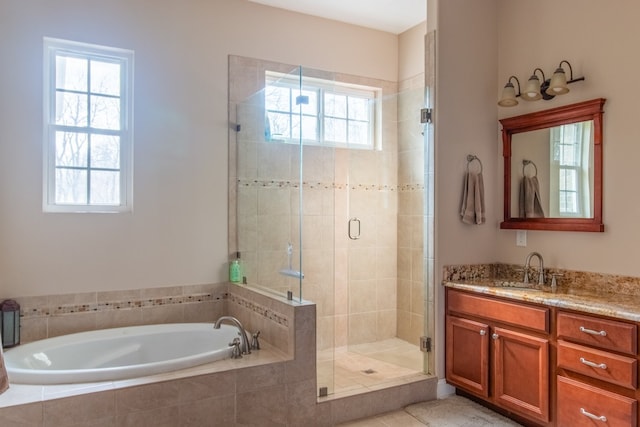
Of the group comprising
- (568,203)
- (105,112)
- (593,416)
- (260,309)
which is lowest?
(593,416)

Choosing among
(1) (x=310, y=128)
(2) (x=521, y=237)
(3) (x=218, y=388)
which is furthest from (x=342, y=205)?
(3) (x=218, y=388)

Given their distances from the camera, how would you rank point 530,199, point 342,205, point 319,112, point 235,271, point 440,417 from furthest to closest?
point 342,205 → point 319,112 → point 235,271 → point 530,199 → point 440,417

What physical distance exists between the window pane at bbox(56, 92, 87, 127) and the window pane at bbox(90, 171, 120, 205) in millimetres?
368

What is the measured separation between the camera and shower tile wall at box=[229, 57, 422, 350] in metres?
3.55

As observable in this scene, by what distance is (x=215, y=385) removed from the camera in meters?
2.48

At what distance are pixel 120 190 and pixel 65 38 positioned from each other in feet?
3.48

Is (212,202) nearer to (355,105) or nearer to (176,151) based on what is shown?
(176,151)

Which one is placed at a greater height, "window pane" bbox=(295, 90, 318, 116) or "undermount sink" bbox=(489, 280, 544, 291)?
"window pane" bbox=(295, 90, 318, 116)

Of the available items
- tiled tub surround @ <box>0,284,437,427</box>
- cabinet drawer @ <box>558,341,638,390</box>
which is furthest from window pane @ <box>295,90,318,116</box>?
cabinet drawer @ <box>558,341,638,390</box>

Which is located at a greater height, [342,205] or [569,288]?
[342,205]

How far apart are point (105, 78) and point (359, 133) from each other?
83.0 inches

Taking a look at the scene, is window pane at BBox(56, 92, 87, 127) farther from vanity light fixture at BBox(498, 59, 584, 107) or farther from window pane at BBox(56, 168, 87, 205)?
vanity light fixture at BBox(498, 59, 584, 107)

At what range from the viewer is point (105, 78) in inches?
129

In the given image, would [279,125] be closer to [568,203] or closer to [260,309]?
[260,309]
